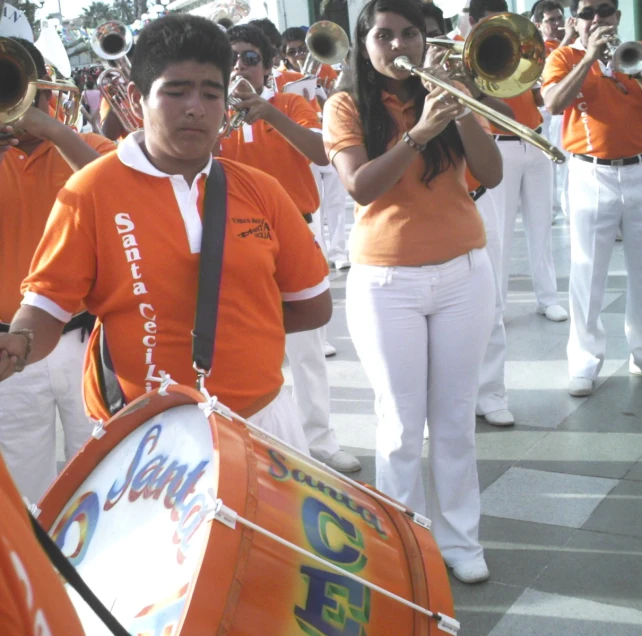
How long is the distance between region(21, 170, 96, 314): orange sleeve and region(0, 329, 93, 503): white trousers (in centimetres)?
83

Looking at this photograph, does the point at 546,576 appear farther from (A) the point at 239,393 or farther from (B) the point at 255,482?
(B) the point at 255,482

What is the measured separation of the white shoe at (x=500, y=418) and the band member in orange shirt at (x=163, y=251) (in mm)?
2461

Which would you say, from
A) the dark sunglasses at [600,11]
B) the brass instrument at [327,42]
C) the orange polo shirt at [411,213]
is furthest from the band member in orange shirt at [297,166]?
the brass instrument at [327,42]

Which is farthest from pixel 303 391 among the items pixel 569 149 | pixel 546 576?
pixel 569 149

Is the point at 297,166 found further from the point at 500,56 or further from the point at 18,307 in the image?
the point at 18,307

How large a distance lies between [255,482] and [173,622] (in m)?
0.28

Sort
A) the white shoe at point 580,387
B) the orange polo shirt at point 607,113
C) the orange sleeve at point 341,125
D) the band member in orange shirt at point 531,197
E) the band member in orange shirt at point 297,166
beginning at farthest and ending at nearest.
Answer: the band member in orange shirt at point 531,197
the white shoe at point 580,387
the orange polo shirt at point 607,113
the band member in orange shirt at point 297,166
the orange sleeve at point 341,125

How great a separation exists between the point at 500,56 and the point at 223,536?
2154mm

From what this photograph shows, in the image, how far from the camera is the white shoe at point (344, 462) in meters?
4.27

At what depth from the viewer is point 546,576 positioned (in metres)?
3.25

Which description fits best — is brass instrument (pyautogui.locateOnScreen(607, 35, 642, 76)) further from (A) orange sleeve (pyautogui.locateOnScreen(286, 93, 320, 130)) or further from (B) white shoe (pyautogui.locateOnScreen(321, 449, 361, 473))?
(B) white shoe (pyautogui.locateOnScreen(321, 449, 361, 473))

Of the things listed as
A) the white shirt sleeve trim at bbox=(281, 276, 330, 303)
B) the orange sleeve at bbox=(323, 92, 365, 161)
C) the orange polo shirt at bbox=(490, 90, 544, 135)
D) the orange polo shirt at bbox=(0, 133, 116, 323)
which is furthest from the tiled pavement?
the orange polo shirt at bbox=(0, 133, 116, 323)

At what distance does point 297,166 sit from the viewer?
4.50 metres

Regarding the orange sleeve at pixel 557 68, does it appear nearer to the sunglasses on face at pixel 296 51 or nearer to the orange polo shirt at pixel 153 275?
the orange polo shirt at pixel 153 275
